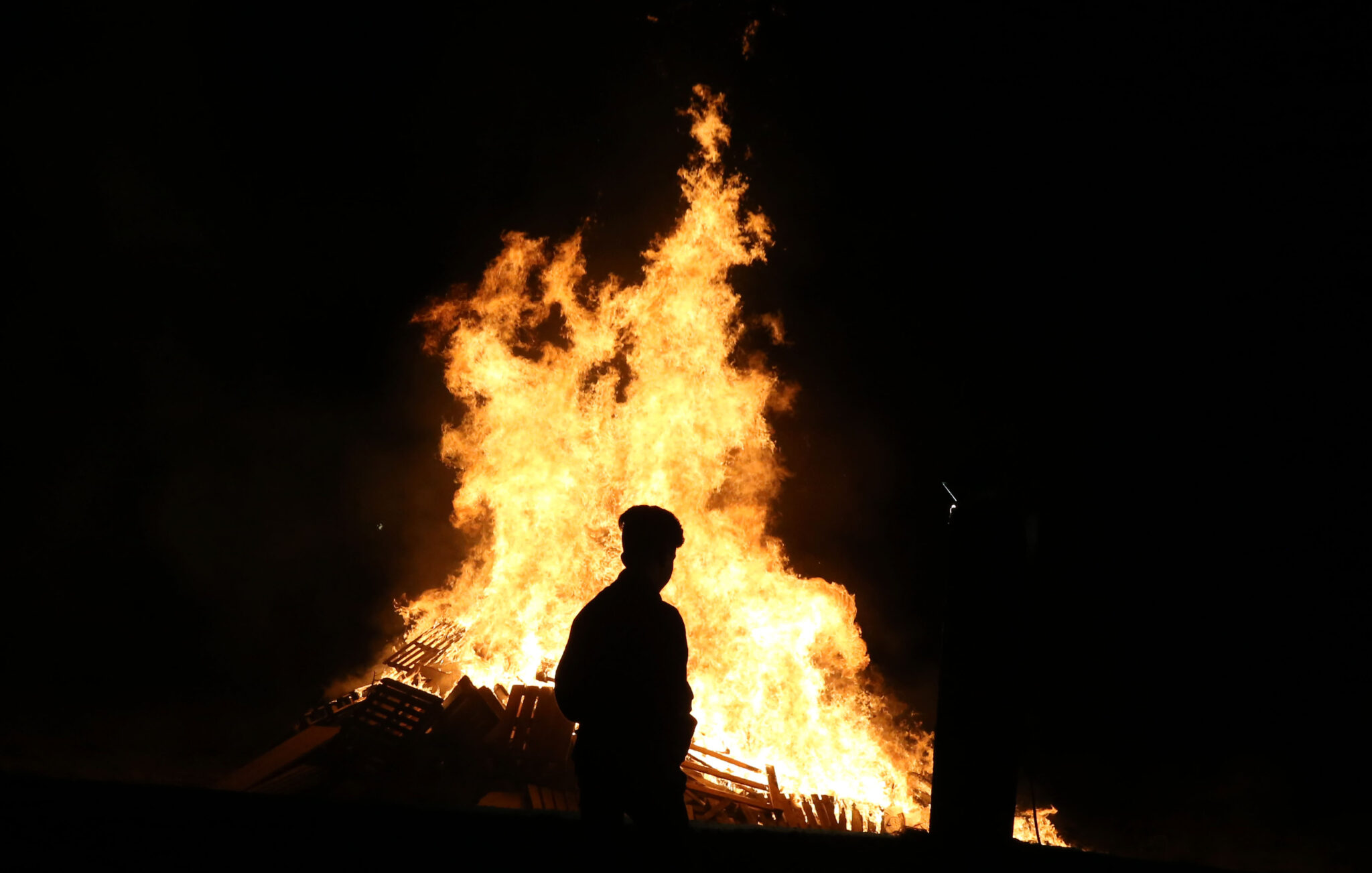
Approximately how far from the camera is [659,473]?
9.54m

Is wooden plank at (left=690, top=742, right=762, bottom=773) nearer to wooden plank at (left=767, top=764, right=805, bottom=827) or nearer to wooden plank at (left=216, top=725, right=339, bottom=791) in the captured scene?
wooden plank at (left=767, top=764, right=805, bottom=827)

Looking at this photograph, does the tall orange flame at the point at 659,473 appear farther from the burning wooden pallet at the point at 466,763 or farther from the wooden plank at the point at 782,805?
the burning wooden pallet at the point at 466,763

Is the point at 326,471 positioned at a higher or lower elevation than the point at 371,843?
higher

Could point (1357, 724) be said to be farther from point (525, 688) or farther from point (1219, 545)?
point (525, 688)

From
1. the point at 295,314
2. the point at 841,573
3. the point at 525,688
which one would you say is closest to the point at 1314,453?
the point at 841,573

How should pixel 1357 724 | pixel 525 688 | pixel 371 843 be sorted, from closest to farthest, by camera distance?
pixel 371 843 < pixel 525 688 < pixel 1357 724

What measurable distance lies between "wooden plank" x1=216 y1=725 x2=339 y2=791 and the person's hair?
5330 millimetres

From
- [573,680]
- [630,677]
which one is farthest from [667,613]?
[573,680]

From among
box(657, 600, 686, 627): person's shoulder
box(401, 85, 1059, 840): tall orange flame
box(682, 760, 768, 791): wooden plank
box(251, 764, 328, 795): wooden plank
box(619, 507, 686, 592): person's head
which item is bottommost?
box(251, 764, 328, 795): wooden plank

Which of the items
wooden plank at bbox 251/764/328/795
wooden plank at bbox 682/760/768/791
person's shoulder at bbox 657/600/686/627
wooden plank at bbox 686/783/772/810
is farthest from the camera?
wooden plank at bbox 682/760/768/791

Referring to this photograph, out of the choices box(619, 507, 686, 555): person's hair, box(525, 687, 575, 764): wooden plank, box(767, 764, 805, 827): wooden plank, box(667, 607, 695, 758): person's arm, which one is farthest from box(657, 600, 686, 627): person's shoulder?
box(767, 764, 805, 827): wooden plank

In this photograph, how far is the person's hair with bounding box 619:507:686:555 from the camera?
8.87 ft

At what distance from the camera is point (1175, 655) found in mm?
11797

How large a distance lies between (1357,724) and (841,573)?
9609 mm
